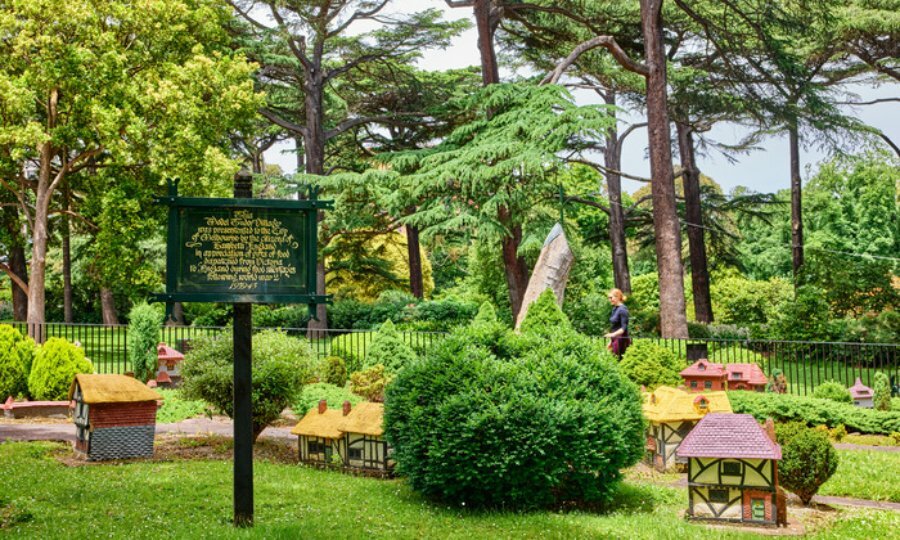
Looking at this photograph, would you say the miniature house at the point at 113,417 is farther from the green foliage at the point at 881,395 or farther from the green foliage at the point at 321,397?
the green foliage at the point at 881,395

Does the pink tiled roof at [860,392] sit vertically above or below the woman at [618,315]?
below

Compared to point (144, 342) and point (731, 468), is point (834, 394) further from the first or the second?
point (144, 342)

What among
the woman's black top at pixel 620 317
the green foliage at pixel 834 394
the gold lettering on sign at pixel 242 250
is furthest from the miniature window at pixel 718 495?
the green foliage at pixel 834 394

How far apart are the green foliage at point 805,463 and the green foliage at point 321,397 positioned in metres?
6.91

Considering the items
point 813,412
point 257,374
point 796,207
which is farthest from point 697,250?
point 257,374

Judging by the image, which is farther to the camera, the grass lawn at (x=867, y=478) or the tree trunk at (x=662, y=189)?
the tree trunk at (x=662, y=189)

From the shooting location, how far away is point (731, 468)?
854 centimetres

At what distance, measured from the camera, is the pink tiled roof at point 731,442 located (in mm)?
8453

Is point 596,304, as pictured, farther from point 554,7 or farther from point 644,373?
point 644,373

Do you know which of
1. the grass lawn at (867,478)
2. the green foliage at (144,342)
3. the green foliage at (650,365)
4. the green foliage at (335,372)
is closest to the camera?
the grass lawn at (867,478)

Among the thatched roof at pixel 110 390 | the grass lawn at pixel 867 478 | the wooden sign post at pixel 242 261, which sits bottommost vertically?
the grass lawn at pixel 867 478

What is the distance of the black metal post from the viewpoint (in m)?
7.83

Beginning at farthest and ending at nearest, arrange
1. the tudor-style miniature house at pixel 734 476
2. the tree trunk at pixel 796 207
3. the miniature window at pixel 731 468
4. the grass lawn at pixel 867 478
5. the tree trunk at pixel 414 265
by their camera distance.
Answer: the tree trunk at pixel 414 265, the tree trunk at pixel 796 207, the grass lawn at pixel 867 478, the miniature window at pixel 731 468, the tudor-style miniature house at pixel 734 476

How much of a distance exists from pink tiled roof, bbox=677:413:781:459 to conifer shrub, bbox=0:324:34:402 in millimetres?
13003
